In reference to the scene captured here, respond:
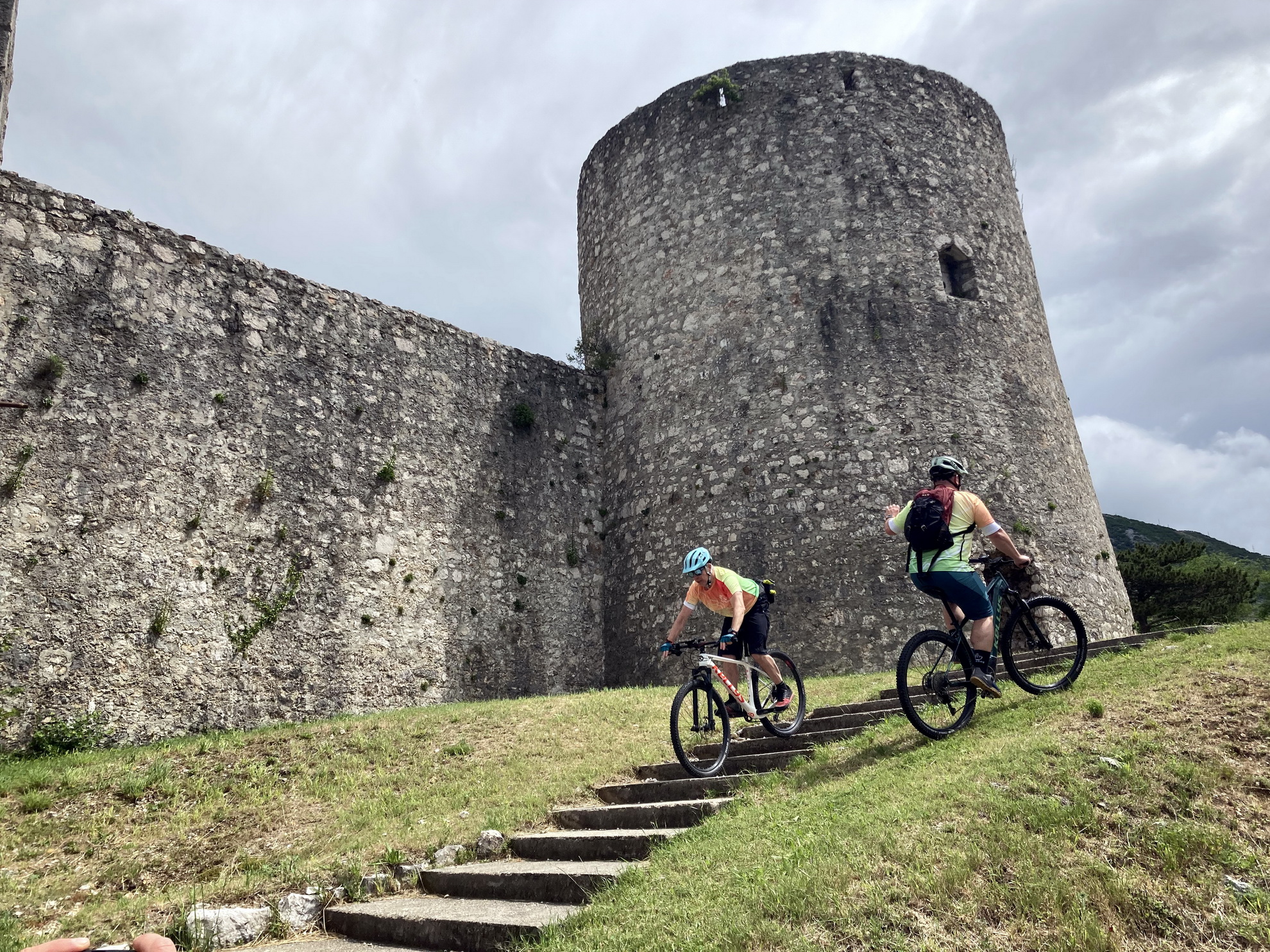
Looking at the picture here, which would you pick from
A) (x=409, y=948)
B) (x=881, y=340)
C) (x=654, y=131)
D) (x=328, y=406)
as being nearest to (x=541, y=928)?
(x=409, y=948)

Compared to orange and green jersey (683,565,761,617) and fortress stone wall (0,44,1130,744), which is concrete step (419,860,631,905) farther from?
fortress stone wall (0,44,1130,744)

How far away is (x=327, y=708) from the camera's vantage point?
10.6 metres

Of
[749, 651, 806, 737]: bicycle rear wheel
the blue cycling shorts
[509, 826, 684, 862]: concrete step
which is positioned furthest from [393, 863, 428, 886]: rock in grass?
the blue cycling shorts

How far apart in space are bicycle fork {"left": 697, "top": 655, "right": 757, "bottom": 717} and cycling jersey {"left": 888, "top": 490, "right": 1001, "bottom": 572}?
1762 mm

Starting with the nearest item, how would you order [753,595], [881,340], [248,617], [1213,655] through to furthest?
[1213,655], [753,595], [248,617], [881,340]

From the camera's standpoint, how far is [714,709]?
7.10 metres

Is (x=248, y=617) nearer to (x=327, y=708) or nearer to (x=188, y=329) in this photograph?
(x=327, y=708)

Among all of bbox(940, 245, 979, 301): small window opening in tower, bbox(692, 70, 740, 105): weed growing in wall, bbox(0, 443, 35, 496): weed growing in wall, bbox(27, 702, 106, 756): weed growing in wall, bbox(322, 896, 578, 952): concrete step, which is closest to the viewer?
bbox(322, 896, 578, 952): concrete step

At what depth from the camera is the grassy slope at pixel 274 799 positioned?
5.67 m

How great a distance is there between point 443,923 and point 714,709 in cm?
310

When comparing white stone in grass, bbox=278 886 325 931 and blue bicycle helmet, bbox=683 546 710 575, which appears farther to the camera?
blue bicycle helmet, bbox=683 546 710 575

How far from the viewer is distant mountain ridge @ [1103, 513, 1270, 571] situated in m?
35.2

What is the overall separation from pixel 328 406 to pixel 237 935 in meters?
8.07

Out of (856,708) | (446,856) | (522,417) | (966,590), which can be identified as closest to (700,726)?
(856,708)
